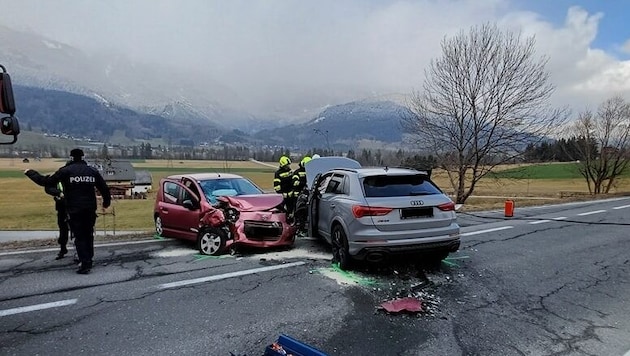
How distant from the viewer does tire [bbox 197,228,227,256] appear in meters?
7.45

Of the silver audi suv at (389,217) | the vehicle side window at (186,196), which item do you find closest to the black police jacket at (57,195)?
the vehicle side window at (186,196)

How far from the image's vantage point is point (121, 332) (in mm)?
4156

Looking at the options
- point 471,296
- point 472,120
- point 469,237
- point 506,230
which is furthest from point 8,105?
point 472,120

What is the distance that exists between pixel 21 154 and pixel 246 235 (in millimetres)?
144313

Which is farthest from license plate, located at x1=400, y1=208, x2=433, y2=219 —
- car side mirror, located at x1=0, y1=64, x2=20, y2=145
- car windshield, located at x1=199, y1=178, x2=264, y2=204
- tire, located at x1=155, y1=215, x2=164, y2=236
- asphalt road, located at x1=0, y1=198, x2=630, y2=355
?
tire, located at x1=155, y1=215, x2=164, y2=236

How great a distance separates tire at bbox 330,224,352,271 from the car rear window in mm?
781

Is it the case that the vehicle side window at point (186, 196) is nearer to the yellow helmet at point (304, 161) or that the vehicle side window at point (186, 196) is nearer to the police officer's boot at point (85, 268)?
the police officer's boot at point (85, 268)

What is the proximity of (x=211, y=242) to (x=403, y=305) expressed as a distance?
12.8 ft

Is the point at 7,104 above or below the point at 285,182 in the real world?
above

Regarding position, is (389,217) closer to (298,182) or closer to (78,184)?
(298,182)

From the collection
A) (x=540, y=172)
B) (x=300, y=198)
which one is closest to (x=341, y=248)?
(x=300, y=198)

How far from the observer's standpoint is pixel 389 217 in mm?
5984

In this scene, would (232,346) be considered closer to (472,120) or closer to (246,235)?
(246,235)

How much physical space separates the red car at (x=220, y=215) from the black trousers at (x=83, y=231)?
1845mm
